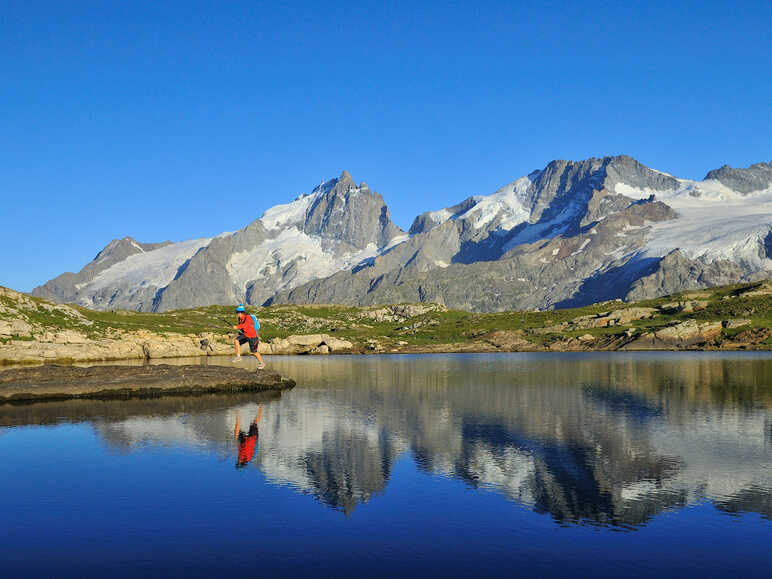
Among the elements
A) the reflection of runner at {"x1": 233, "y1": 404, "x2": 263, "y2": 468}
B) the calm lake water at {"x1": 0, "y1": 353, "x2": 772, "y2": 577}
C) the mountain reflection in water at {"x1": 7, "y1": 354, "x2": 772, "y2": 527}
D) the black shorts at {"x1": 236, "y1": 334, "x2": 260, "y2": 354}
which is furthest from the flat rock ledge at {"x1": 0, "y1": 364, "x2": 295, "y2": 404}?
the reflection of runner at {"x1": 233, "y1": 404, "x2": 263, "y2": 468}

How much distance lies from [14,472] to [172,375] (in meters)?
41.9

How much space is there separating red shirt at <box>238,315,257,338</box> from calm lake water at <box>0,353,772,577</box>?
6958 millimetres

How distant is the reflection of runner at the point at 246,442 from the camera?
133ft

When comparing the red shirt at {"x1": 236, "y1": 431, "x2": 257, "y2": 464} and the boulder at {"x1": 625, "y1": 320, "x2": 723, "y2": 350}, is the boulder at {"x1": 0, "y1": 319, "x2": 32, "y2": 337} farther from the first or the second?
the boulder at {"x1": 625, "y1": 320, "x2": 723, "y2": 350}

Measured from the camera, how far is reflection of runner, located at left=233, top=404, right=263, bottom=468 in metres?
40.5

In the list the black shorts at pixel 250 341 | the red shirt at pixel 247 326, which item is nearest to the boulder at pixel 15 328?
the black shorts at pixel 250 341

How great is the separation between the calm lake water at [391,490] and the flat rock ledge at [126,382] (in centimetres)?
877

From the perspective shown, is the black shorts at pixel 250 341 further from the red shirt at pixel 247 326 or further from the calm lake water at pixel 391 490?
the calm lake water at pixel 391 490

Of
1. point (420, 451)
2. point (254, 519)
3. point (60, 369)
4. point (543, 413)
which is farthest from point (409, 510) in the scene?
point (60, 369)

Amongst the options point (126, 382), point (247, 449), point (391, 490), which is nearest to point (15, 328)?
point (126, 382)

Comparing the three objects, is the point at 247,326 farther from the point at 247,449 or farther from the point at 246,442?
the point at 247,449

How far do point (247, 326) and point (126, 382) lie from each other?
22390 mm

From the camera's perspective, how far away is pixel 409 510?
30312 millimetres

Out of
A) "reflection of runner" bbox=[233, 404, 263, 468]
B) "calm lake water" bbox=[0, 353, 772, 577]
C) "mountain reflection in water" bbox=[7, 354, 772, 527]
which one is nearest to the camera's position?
"calm lake water" bbox=[0, 353, 772, 577]
